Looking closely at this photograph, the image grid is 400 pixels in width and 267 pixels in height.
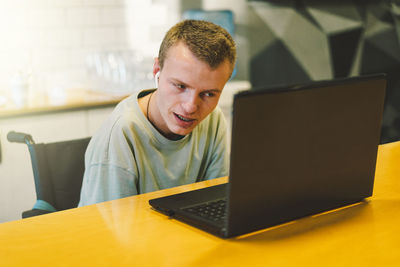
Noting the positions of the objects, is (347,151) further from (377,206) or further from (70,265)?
(70,265)

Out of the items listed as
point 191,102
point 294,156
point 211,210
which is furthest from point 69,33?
point 294,156

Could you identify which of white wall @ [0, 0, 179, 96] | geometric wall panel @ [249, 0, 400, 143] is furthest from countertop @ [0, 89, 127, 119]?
geometric wall panel @ [249, 0, 400, 143]

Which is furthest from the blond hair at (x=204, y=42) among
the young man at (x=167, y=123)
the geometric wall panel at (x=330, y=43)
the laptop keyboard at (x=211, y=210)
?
the geometric wall panel at (x=330, y=43)

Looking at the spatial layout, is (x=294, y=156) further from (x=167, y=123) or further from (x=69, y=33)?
(x=69, y=33)

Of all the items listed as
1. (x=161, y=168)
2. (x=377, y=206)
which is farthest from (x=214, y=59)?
(x=377, y=206)

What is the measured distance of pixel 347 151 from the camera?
38.2 inches

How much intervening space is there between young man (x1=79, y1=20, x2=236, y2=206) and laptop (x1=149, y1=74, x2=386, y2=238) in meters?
0.23

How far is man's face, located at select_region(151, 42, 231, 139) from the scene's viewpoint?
1.15 metres

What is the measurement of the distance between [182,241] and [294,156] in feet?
0.81

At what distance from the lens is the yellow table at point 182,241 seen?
0.82 metres

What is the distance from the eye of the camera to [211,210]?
3.28 feet

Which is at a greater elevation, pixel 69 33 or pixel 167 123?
pixel 69 33

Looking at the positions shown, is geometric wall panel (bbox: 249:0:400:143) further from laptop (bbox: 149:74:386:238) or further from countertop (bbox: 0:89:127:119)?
laptop (bbox: 149:74:386:238)

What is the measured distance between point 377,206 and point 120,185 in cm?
60
